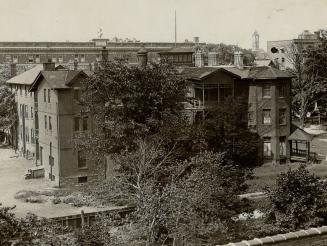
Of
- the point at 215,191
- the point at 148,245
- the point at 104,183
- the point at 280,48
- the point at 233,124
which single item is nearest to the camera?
the point at 148,245

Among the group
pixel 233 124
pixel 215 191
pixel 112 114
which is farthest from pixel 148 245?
pixel 233 124

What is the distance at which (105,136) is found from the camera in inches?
1574

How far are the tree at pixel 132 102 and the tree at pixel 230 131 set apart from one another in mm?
6313

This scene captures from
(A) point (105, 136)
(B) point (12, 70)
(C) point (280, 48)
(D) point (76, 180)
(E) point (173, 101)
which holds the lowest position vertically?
(D) point (76, 180)

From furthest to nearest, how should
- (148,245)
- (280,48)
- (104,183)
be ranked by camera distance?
1. (280,48)
2. (104,183)
3. (148,245)

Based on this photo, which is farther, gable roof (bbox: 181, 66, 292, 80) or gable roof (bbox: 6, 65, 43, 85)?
gable roof (bbox: 6, 65, 43, 85)

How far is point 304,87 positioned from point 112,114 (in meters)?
38.0

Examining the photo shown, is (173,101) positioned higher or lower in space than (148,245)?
higher

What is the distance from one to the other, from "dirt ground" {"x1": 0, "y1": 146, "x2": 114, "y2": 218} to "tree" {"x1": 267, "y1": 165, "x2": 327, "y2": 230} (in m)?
17.3

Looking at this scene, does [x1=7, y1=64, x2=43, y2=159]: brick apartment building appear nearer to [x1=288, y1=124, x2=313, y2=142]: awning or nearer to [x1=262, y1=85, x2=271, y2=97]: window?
[x1=262, y1=85, x2=271, y2=97]: window

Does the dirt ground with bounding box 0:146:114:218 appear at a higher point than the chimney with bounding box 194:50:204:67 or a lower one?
lower

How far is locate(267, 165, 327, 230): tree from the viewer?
75.9ft

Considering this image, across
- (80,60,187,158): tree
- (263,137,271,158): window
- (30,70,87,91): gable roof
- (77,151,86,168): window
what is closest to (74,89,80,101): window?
(30,70,87,91): gable roof

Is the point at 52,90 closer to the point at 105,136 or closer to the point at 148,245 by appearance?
the point at 105,136
